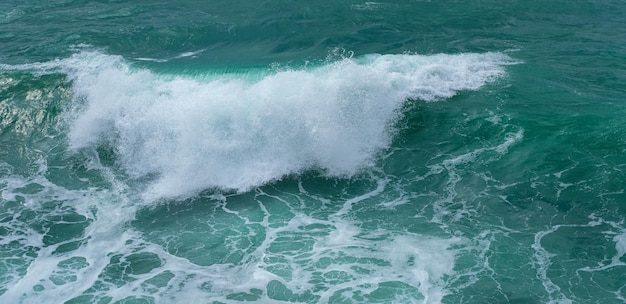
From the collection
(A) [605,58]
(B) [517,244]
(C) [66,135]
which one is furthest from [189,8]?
(B) [517,244]

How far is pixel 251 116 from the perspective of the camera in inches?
1108

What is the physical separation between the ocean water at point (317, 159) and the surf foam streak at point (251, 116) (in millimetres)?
100

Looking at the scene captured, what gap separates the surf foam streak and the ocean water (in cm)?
10

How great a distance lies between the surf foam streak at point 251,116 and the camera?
85.9 ft

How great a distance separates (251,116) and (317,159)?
4024 millimetres

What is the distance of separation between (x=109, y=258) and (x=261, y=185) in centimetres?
678

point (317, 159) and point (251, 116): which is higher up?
point (251, 116)

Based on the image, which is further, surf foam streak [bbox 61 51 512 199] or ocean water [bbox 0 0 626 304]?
surf foam streak [bbox 61 51 512 199]

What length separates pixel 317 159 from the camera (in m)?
26.4

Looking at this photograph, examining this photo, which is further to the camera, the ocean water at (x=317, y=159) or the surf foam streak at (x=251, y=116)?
the surf foam streak at (x=251, y=116)

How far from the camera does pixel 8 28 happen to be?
3959 centimetres

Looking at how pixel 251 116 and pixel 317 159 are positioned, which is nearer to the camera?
pixel 317 159

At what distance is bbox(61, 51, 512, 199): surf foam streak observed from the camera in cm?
2619

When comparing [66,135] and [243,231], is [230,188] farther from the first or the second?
[66,135]
